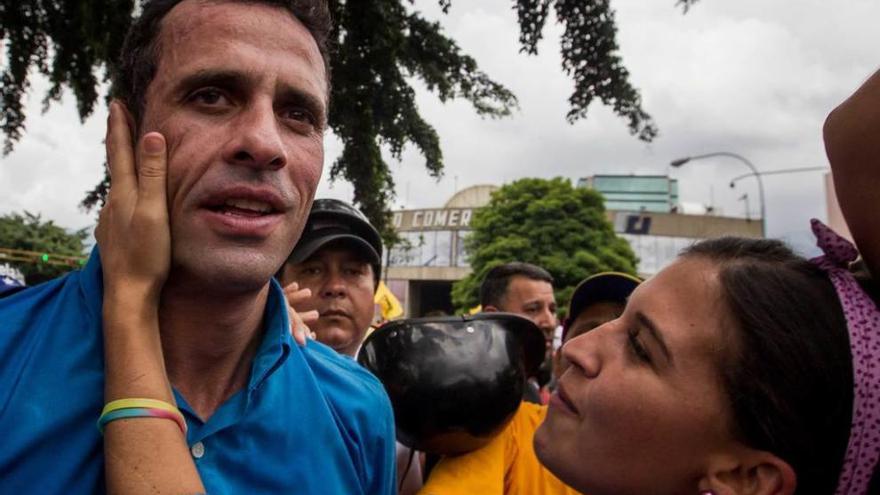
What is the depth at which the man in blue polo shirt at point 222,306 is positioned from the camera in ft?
4.17

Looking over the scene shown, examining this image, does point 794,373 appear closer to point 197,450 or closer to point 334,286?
point 197,450

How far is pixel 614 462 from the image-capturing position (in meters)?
1.46

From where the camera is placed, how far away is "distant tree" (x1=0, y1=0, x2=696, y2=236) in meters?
2.68

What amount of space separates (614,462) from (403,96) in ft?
7.85

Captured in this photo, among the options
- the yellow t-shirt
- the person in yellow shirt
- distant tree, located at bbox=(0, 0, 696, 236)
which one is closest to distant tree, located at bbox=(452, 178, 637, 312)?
distant tree, located at bbox=(0, 0, 696, 236)

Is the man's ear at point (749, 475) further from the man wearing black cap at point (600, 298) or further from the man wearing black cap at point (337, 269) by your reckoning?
the man wearing black cap at point (337, 269)

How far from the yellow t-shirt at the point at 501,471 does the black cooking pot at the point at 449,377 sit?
63 millimetres

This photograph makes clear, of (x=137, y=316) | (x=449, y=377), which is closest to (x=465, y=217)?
(x=449, y=377)

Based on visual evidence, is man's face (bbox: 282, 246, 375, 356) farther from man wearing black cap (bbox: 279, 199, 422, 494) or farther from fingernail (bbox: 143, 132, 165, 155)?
fingernail (bbox: 143, 132, 165, 155)

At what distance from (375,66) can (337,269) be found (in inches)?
37.2

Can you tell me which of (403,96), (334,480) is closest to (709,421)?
(334,480)

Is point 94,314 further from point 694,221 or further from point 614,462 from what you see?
point 694,221

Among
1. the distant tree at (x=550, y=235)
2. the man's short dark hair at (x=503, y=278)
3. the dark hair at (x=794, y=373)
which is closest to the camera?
the dark hair at (x=794, y=373)

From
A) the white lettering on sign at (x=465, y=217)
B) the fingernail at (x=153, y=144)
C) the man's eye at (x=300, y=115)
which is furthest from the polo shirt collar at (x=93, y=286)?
the white lettering on sign at (x=465, y=217)
